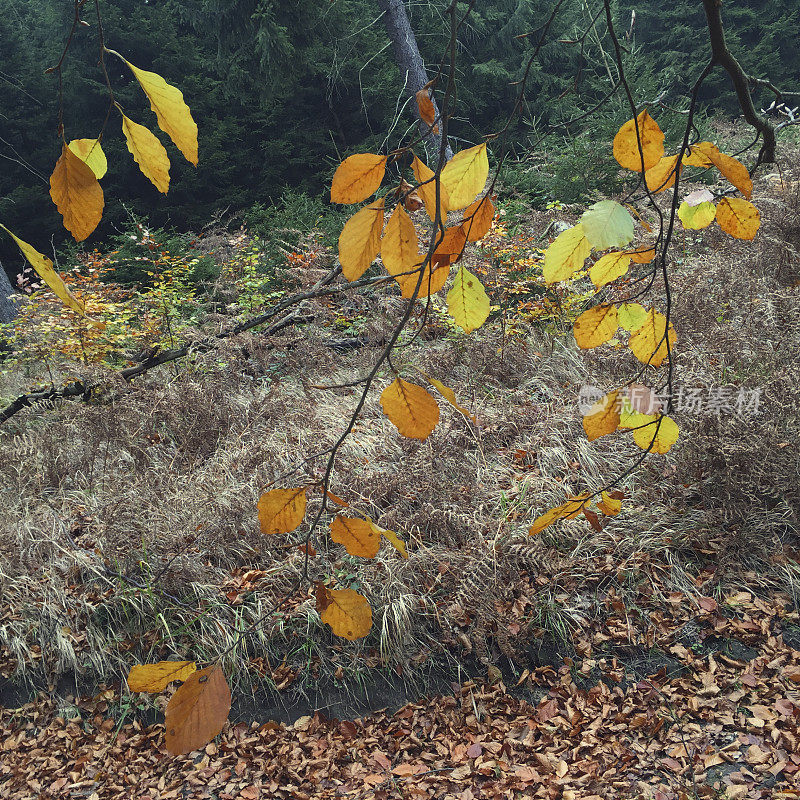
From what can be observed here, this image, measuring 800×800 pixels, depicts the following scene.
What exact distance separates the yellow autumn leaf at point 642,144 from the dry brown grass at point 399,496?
85.7 inches

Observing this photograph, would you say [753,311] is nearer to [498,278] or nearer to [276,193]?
[498,278]

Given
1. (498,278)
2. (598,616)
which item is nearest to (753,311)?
(498,278)

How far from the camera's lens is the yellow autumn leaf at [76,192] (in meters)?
0.35

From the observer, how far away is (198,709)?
1.08 ft

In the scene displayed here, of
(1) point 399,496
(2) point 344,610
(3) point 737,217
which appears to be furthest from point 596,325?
(1) point 399,496

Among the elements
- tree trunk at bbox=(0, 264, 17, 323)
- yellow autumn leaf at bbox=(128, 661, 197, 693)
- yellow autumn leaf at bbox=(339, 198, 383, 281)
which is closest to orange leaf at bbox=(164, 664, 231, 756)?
yellow autumn leaf at bbox=(128, 661, 197, 693)

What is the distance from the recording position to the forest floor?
212 centimetres

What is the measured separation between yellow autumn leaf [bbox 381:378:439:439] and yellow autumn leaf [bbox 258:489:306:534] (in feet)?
0.28

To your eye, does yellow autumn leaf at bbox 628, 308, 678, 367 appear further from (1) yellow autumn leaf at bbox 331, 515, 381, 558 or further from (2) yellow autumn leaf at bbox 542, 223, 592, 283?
(1) yellow autumn leaf at bbox 331, 515, 381, 558

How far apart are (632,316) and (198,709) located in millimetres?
564

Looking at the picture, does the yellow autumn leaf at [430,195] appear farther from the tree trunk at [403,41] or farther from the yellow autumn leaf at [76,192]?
the tree trunk at [403,41]

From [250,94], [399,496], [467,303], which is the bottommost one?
[399,496]

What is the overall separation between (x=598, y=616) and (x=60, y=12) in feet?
44.7

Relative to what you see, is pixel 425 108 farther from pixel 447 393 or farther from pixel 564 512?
pixel 564 512
